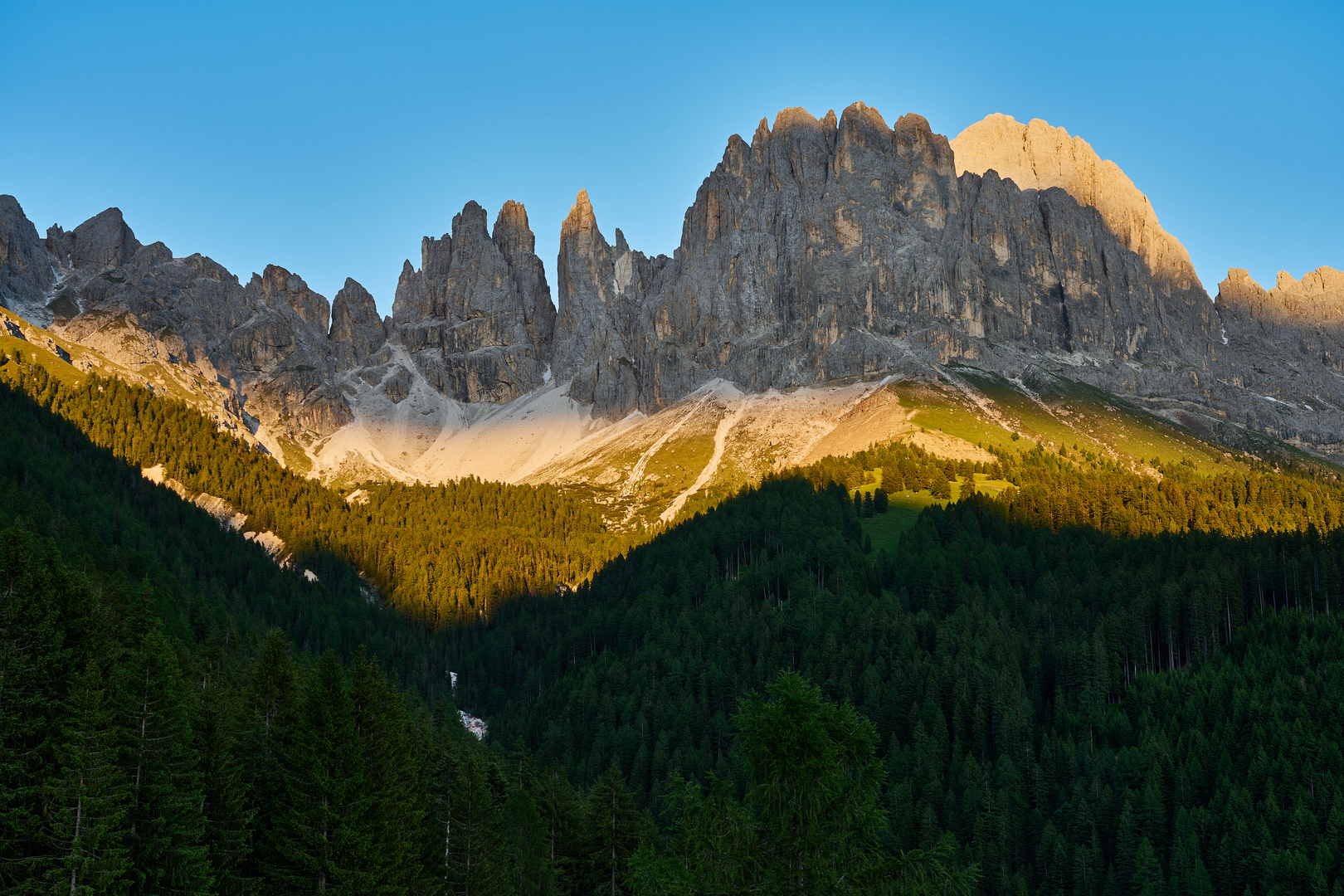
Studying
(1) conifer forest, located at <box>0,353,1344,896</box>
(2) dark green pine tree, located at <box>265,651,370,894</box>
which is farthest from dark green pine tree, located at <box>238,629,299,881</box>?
(2) dark green pine tree, located at <box>265,651,370,894</box>

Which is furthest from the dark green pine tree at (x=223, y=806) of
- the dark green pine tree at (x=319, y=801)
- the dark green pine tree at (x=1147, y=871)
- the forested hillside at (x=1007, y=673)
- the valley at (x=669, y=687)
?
the dark green pine tree at (x=1147, y=871)

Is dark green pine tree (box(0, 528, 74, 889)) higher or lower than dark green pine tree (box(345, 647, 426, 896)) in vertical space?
higher

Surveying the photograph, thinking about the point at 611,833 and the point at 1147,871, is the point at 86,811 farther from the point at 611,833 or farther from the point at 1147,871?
the point at 1147,871

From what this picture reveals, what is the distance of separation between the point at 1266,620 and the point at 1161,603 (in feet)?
36.9

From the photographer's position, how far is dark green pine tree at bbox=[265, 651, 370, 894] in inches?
1448

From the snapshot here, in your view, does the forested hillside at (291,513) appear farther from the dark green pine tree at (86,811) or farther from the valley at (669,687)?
the dark green pine tree at (86,811)

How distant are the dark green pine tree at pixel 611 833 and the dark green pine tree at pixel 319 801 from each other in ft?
81.3

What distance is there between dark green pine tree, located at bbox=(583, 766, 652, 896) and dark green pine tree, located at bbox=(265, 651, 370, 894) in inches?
976

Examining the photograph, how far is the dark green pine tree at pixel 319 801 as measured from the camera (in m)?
36.8

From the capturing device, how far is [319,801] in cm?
3819

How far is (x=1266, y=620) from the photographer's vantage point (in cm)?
11819

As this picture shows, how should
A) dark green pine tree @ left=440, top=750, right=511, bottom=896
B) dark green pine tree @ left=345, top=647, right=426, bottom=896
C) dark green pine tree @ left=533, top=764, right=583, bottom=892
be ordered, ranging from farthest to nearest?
dark green pine tree @ left=533, top=764, right=583, bottom=892
dark green pine tree @ left=440, top=750, right=511, bottom=896
dark green pine tree @ left=345, top=647, right=426, bottom=896

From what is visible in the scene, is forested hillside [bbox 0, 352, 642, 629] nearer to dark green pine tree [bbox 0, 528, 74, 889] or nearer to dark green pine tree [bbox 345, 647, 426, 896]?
dark green pine tree [bbox 345, 647, 426, 896]

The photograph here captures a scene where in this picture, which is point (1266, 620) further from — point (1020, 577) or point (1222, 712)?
point (1020, 577)
